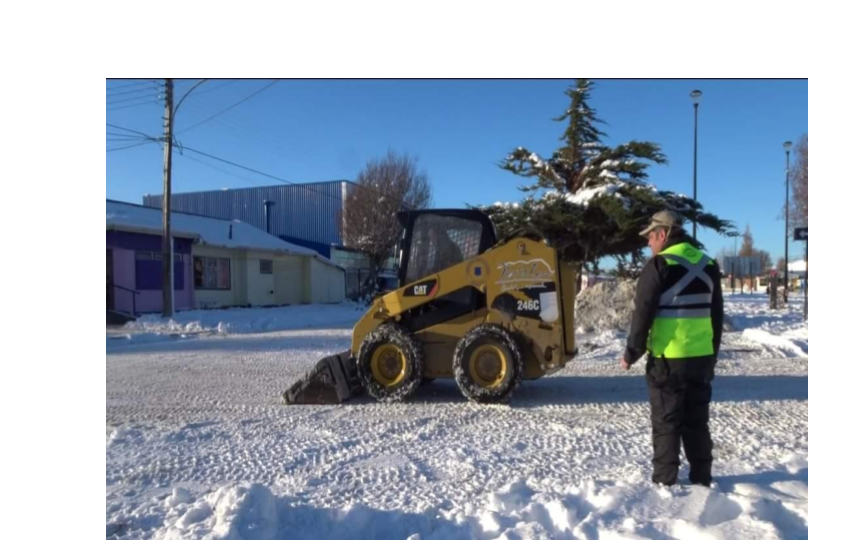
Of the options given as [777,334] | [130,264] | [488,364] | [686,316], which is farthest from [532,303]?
[130,264]

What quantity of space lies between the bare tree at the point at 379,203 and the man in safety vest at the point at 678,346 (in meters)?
30.7

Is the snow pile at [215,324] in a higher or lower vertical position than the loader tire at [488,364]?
lower

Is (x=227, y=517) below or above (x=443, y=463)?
above

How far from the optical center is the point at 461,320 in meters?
7.05

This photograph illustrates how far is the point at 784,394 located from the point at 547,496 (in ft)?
15.7

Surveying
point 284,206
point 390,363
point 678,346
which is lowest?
point 390,363

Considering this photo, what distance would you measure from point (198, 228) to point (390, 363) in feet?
74.3

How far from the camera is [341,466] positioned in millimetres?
4754

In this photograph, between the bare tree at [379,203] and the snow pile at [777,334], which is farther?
the bare tree at [379,203]

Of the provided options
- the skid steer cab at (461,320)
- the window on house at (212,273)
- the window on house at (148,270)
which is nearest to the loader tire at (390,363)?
the skid steer cab at (461,320)

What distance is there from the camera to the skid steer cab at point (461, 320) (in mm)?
6695

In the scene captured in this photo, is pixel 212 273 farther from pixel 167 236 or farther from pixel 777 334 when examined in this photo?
pixel 777 334

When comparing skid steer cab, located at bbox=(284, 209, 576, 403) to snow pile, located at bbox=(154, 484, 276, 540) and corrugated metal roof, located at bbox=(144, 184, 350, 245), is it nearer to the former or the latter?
snow pile, located at bbox=(154, 484, 276, 540)

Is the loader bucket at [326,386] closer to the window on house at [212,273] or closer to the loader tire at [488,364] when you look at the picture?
the loader tire at [488,364]
